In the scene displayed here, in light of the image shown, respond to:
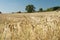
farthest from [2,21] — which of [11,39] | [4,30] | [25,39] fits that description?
[25,39]

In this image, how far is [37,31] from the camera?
3.59 m

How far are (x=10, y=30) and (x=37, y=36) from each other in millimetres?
652

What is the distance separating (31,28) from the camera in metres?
3.64

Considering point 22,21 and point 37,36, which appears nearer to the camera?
point 37,36

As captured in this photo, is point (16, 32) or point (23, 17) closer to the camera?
point (16, 32)

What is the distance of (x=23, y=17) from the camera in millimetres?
3998

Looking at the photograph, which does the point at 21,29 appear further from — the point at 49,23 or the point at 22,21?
the point at 49,23

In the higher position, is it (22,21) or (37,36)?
(22,21)

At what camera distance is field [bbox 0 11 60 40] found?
3.53 metres

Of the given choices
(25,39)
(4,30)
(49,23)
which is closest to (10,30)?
(4,30)

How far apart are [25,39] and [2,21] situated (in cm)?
74

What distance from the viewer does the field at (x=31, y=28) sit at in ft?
11.6

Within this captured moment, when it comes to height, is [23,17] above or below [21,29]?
above

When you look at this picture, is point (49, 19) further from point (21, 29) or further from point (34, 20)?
point (21, 29)
